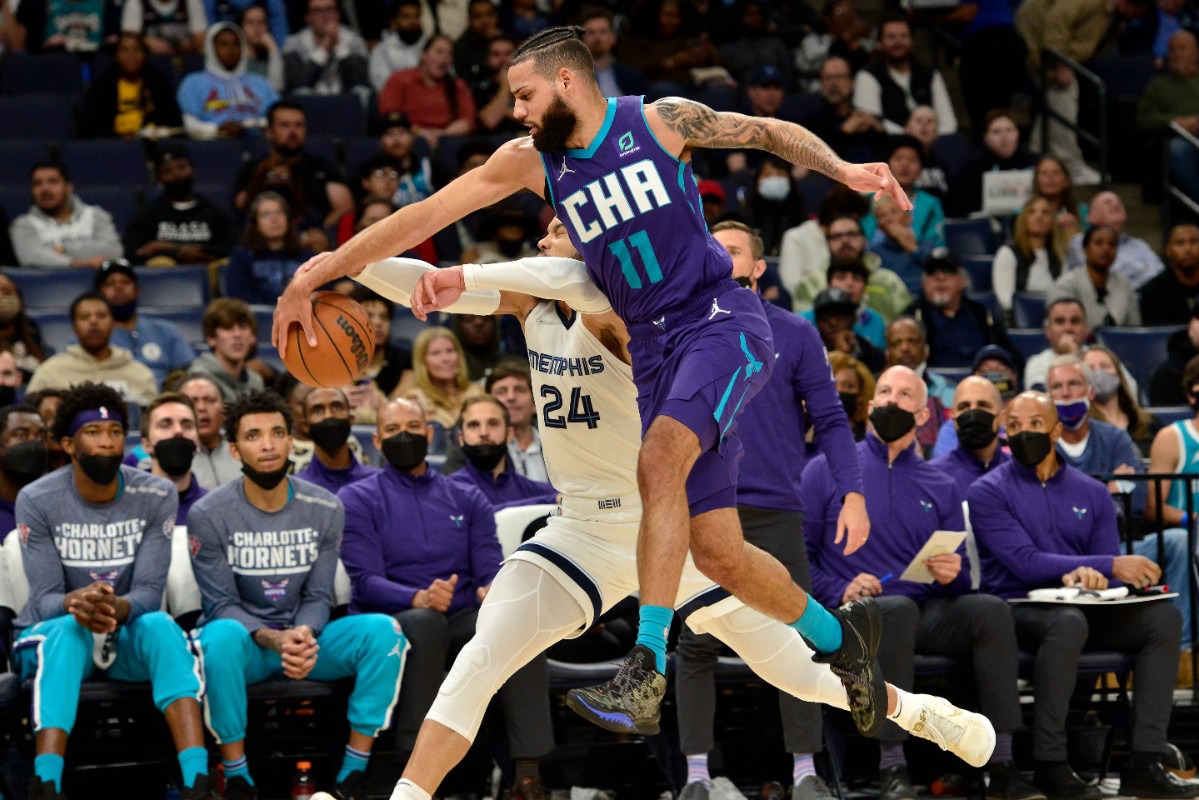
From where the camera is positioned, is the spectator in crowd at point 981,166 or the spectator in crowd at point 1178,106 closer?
the spectator in crowd at point 981,166

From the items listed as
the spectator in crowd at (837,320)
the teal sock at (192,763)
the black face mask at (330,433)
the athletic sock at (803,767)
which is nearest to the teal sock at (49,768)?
the teal sock at (192,763)

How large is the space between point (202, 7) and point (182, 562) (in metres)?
6.81

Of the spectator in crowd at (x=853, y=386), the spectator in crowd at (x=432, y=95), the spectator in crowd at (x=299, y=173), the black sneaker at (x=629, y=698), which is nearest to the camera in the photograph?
the black sneaker at (x=629, y=698)

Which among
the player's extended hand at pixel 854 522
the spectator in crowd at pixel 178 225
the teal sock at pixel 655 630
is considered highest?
the spectator in crowd at pixel 178 225

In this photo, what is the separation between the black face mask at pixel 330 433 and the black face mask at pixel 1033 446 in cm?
305

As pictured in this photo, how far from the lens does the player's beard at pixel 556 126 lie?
495 cm

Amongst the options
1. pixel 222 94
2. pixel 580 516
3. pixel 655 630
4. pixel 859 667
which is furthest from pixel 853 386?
pixel 222 94

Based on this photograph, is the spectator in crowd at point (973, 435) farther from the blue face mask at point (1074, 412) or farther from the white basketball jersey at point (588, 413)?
the white basketball jersey at point (588, 413)

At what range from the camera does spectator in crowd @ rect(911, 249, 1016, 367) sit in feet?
34.0

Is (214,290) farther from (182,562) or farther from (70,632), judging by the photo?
(70,632)

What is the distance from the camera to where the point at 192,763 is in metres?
6.43

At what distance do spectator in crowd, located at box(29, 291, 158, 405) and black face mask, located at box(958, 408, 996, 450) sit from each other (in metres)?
4.26

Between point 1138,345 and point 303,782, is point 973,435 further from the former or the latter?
point 303,782

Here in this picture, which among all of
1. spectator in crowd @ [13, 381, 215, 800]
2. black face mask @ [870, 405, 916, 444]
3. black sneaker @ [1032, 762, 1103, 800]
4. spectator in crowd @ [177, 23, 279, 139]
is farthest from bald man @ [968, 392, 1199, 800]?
spectator in crowd @ [177, 23, 279, 139]
